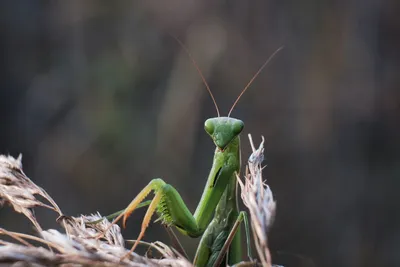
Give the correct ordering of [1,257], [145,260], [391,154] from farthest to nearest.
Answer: [391,154], [145,260], [1,257]

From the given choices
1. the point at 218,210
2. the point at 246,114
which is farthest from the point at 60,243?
the point at 246,114

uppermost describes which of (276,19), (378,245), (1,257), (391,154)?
(276,19)

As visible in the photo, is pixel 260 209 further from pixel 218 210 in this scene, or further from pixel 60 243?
pixel 218 210

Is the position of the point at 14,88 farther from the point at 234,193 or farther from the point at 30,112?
the point at 234,193

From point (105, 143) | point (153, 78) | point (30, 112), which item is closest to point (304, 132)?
point (153, 78)

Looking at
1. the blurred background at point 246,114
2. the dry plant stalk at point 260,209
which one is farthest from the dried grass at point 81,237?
the blurred background at point 246,114

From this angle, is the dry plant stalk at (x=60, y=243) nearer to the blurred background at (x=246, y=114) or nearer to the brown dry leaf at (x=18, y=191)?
the brown dry leaf at (x=18, y=191)
